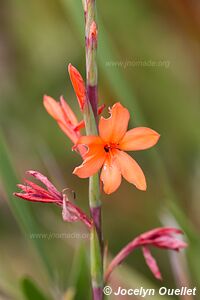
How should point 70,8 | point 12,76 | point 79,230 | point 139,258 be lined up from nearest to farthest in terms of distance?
point 70,8 → point 79,230 → point 139,258 → point 12,76

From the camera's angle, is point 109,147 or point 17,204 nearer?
point 109,147

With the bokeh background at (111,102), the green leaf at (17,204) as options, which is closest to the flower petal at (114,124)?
the green leaf at (17,204)

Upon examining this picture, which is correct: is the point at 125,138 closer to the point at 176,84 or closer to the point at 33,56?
the point at 176,84

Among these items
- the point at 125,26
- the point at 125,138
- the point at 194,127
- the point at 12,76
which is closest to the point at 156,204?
the point at 194,127

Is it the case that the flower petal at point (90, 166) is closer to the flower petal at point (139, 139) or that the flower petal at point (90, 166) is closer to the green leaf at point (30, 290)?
the flower petal at point (139, 139)

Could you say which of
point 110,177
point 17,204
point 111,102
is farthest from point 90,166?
point 111,102

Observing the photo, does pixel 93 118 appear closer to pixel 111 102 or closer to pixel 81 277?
pixel 81 277
